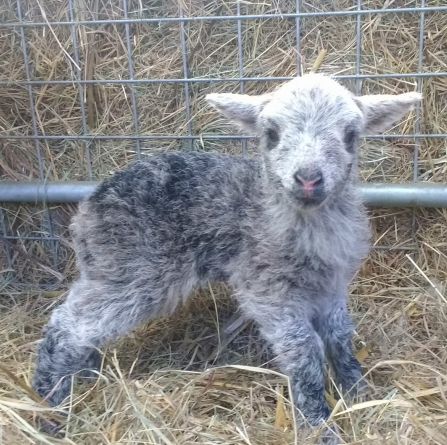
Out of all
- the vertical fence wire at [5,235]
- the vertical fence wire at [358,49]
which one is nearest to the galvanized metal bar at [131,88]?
the vertical fence wire at [5,235]

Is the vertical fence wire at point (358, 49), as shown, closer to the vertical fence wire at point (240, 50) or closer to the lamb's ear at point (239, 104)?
the vertical fence wire at point (240, 50)

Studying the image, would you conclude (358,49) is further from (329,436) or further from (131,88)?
(329,436)

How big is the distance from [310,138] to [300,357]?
2.90 ft

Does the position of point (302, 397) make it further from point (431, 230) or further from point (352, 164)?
point (431, 230)

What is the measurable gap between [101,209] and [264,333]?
0.93 meters

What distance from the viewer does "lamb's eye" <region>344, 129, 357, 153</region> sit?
2.67m

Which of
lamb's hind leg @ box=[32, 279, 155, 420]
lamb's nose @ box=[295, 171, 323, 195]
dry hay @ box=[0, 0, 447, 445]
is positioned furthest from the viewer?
dry hay @ box=[0, 0, 447, 445]

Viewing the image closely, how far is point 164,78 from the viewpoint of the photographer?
12.5ft

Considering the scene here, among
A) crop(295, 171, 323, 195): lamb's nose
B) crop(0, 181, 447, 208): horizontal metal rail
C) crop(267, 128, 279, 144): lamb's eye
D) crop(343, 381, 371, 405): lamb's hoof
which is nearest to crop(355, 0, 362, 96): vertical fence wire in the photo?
crop(0, 181, 447, 208): horizontal metal rail

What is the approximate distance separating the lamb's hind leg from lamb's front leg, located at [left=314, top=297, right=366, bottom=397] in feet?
2.66

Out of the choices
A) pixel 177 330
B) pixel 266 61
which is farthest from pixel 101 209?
pixel 266 61

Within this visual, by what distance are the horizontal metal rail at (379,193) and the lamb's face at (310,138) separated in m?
0.83

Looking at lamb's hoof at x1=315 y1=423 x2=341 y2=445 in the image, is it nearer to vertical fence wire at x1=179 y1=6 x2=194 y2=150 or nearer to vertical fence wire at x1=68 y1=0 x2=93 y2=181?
vertical fence wire at x1=179 y1=6 x2=194 y2=150

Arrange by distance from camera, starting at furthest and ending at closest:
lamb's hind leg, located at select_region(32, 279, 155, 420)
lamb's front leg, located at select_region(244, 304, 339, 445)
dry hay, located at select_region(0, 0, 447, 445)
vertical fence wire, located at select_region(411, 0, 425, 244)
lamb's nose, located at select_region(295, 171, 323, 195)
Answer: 1. vertical fence wire, located at select_region(411, 0, 425, 244)
2. dry hay, located at select_region(0, 0, 447, 445)
3. lamb's hind leg, located at select_region(32, 279, 155, 420)
4. lamb's front leg, located at select_region(244, 304, 339, 445)
5. lamb's nose, located at select_region(295, 171, 323, 195)
